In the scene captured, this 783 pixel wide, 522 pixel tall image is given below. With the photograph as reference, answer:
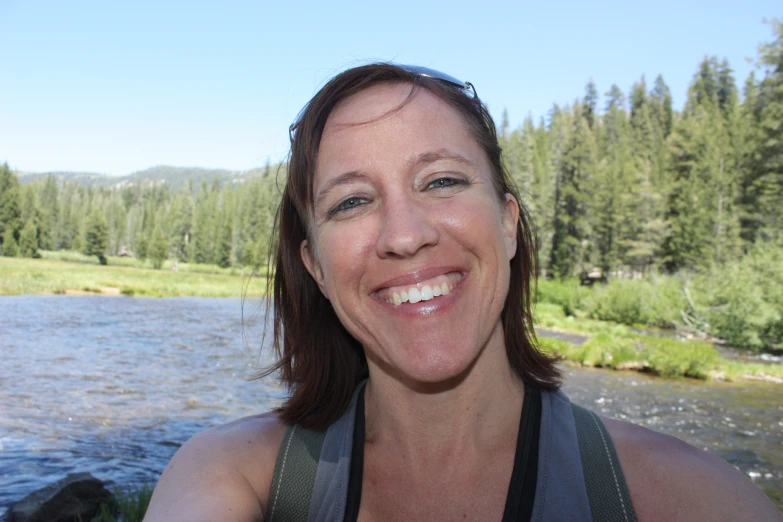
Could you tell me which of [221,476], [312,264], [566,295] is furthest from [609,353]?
[566,295]

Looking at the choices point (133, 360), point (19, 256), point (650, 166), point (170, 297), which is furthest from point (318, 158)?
point (650, 166)

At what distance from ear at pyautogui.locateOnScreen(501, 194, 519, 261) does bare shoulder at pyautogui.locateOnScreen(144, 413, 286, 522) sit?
983mm

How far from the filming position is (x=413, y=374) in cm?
173

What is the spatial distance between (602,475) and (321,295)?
1.23m

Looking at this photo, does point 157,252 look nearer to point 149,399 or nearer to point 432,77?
point 149,399

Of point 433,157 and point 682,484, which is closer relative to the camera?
point 682,484

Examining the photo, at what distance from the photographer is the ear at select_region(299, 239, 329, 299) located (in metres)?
2.08

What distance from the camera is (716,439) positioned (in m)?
11.4

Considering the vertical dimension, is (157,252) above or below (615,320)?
above

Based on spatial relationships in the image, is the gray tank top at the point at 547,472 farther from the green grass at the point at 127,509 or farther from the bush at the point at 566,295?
the bush at the point at 566,295

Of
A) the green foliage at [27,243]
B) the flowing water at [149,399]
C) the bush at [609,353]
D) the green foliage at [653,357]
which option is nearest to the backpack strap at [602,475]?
the flowing water at [149,399]

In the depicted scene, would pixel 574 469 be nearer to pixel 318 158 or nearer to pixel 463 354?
pixel 463 354

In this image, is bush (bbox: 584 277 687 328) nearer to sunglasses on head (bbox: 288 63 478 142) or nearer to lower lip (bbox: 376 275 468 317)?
sunglasses on head (bbox: 288 63 478 142)

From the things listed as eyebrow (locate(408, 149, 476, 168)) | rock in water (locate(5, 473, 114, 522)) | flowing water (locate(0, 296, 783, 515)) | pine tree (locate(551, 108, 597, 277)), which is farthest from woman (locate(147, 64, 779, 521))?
pine tree (locate(551, 108, 597, 277))
